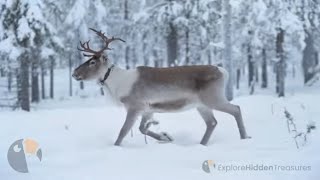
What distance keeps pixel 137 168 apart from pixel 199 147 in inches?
66.4

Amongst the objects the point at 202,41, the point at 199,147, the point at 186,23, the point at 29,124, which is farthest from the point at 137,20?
the point at 199,147

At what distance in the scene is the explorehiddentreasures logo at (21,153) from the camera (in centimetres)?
503

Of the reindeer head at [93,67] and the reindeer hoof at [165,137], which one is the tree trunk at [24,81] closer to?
the reindeer head at [93,67]

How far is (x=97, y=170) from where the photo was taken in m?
5.05

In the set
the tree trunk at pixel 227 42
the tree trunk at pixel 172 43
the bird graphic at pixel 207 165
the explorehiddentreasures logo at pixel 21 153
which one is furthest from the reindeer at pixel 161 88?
the tree trunk at pixel 172 43

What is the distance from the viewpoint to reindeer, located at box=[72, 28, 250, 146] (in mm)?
7355

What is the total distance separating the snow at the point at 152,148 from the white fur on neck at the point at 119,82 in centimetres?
72

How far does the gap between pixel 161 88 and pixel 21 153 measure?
2.62m

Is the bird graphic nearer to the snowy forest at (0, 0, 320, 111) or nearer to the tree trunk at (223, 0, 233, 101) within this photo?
the snowy forest at (0, 0, 320, 111)

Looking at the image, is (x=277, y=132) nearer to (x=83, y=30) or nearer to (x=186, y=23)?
(x=186, y=23)

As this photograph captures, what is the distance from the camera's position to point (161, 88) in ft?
24.4

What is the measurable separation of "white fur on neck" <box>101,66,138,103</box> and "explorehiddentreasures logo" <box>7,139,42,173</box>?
1505 millimetres

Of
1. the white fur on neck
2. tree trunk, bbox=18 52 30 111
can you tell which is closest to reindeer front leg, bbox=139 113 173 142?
the white fur on neck

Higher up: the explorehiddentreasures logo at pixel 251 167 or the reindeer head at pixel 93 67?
the reindeer head at pixel 93 67
